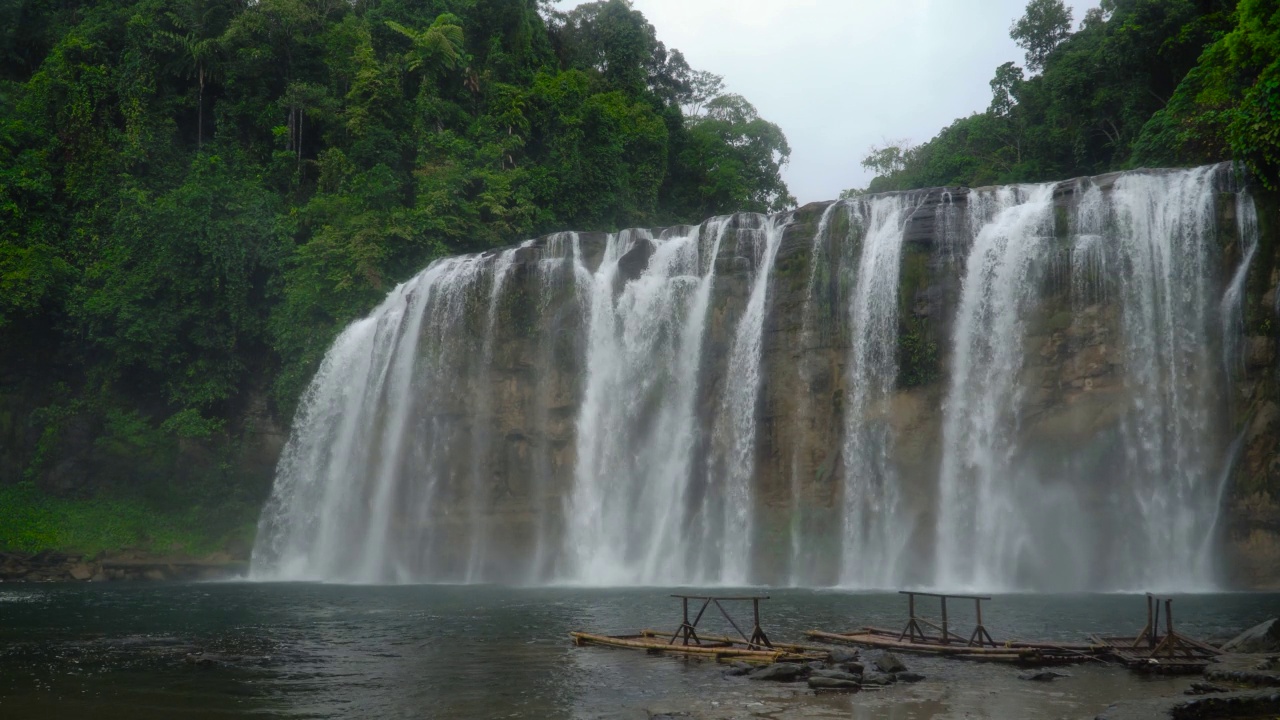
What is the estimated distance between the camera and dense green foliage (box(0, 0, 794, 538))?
3478 cm

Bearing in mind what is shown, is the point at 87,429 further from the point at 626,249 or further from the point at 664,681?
the point at 664,681

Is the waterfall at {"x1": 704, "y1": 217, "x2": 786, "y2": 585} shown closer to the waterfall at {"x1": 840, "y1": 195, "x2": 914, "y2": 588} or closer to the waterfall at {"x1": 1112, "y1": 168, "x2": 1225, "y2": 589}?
the waterfall at {"x1": 840, "y1": 195, "x2": 914, "y2": 588}

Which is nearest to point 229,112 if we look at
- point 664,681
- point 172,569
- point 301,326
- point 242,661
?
point 301,326

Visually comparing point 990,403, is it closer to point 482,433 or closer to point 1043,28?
point 482,433

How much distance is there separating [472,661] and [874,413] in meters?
13.8

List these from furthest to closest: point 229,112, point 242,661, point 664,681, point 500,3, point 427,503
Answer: point 500,3, point 229,112, point 427,503, point 242,661, point 664,681

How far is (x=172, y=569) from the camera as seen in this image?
107ft

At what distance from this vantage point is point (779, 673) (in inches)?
454

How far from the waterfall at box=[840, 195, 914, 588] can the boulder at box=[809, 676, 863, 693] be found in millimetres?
12548

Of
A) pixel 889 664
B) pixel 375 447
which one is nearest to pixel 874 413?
pixel 889 664

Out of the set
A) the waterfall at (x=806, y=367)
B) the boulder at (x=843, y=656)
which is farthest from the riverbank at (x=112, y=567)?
the boulder at (x=843, y=656)

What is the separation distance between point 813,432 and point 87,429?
84.8 ft

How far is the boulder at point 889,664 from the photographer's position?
11.8 metres

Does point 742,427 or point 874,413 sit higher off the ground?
point 874,413
